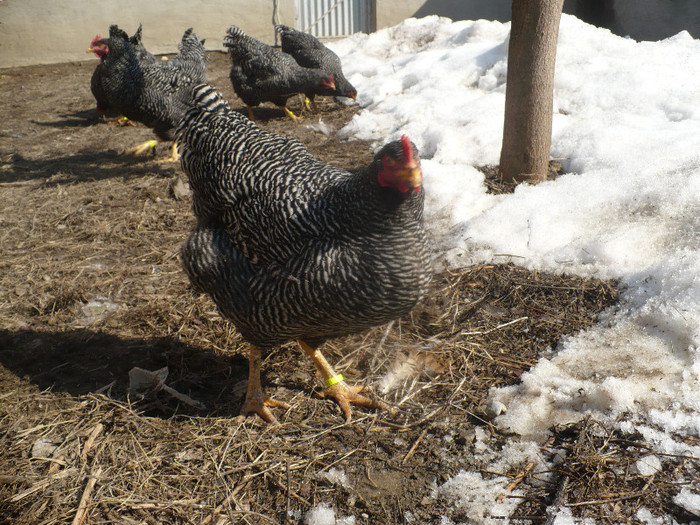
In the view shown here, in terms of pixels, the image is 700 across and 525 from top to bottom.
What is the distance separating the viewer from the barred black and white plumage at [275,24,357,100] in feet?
29.0

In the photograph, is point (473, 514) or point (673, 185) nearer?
point (473, 514)

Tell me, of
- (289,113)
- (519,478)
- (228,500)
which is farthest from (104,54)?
(519,478)

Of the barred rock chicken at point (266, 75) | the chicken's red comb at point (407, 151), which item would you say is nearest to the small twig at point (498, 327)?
the chicken's red comb at point (407, 151)

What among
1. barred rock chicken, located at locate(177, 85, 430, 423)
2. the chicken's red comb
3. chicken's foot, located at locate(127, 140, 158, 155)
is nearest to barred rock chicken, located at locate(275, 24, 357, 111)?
chicken's foot, located at locate(127, 140, 158, 155)

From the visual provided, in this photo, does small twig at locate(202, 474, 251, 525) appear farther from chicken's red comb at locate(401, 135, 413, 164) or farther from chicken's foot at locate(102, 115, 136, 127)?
chicken's foot at locate(102, 115, 136, 127)

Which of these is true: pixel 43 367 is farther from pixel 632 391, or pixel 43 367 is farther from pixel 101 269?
pixel 632 391

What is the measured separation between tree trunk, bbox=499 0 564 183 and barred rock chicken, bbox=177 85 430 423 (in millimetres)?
→ 2527

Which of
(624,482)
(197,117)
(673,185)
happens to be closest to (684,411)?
(624,482)

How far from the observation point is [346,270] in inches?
102

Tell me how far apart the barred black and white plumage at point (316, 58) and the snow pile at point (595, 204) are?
0.46 metres

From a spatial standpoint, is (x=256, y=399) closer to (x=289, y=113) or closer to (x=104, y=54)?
(x=289, y=113)

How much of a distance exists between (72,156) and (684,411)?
777cm

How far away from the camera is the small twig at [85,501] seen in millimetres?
2502

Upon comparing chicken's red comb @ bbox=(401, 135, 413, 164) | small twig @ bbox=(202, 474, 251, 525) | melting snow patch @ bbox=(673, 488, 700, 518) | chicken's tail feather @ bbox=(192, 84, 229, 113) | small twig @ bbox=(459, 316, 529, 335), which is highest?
chicken's tail feather @ bbox=(192, 84, 229, 113)
